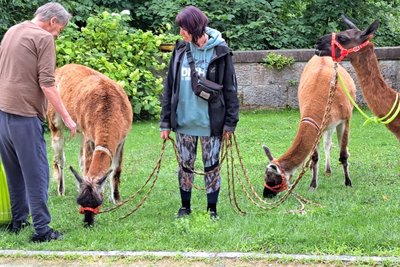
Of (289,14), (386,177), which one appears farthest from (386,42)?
(386,177)

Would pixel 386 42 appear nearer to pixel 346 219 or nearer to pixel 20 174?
pixel 346 219

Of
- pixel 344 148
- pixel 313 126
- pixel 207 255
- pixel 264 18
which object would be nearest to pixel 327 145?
pixel 344 148

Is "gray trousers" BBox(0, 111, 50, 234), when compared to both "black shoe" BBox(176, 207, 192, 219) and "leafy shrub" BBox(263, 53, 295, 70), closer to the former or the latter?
"black shoe" BBox(176, 207, 192, 219)

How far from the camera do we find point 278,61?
1422cm

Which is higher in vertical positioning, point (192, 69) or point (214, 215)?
point (192, 69)

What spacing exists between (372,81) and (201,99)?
178 cm

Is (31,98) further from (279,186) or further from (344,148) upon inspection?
(344,148)

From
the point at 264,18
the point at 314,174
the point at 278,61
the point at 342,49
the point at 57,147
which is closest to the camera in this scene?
the point at 342,49

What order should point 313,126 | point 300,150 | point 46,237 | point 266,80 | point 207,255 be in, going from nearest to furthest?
point 207,255 → point 46,237 → point 300,150 → point 313,126 → point 266,80

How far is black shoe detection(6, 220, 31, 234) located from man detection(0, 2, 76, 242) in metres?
0.47

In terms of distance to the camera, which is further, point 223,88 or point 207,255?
point 223,88

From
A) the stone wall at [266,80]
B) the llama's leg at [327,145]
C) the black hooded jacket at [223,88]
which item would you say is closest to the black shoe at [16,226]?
the black hooded jacket at [223,88]

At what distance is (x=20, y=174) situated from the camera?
644 cm

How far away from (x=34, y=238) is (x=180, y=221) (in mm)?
1349
